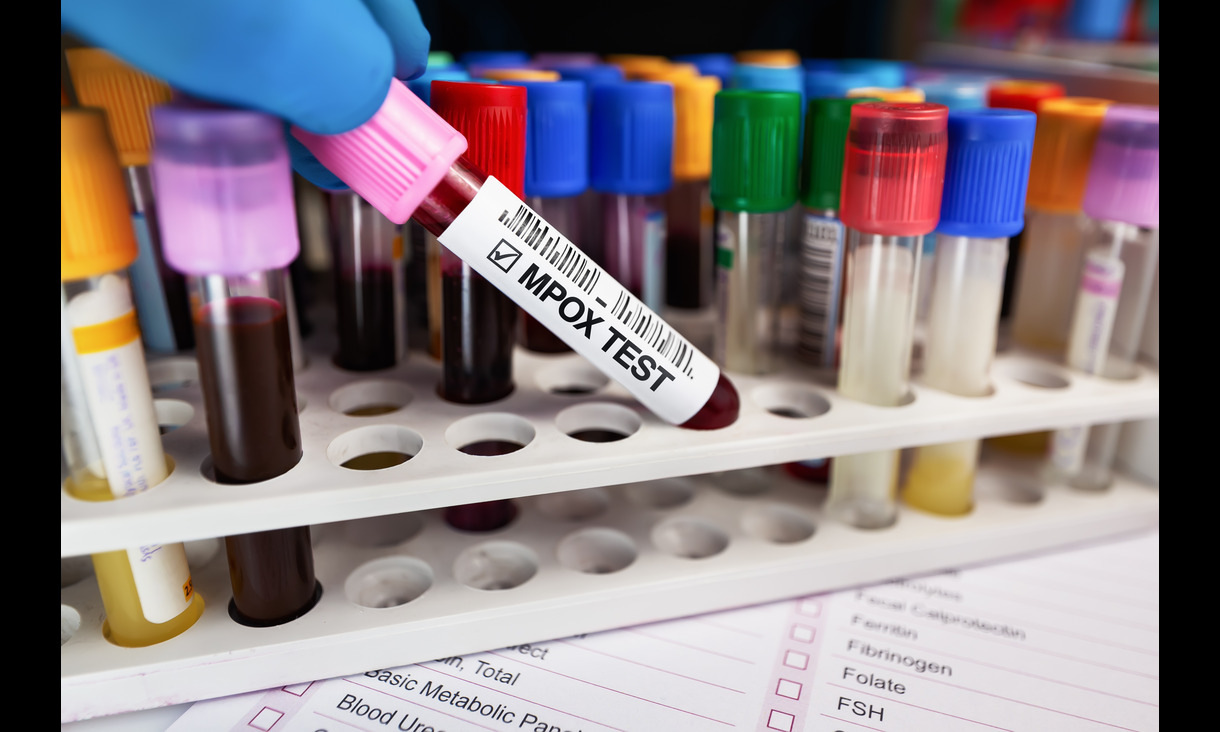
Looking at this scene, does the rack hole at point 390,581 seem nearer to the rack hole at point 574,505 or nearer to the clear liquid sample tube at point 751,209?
the rack hole at point 574,505

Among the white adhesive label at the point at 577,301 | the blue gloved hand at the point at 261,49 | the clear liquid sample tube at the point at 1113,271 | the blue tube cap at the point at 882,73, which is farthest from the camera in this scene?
the blue tube cap at the point at 882,73

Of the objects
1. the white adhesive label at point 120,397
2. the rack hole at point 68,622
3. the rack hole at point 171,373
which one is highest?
the white adhesive label at point 120,397

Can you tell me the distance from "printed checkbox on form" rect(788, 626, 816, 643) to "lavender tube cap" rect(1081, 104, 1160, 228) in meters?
0.30

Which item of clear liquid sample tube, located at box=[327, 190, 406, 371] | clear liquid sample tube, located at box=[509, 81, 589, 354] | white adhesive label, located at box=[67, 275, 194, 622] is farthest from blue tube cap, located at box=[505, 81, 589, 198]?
white adhesive label, located at box=[67, 275, 194, 622]

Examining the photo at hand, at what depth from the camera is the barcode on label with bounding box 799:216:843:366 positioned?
0.50m

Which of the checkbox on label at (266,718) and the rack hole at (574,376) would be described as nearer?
the checkbox on label at (266,718)

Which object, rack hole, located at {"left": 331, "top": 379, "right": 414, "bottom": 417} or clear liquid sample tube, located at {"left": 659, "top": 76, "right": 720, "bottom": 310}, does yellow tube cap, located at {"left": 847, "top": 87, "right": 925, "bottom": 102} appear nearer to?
clear liquid sample tube, located at {"left": 659, "top": 76, "right": 720, "bottom": 310}

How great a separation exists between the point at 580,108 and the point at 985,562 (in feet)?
1.16

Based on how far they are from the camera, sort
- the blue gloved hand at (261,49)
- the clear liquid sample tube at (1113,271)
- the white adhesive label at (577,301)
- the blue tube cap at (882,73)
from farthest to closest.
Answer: the blue tube cap at (882,73) < the clear liquid sample tube at (1113,271) < the white adhesive label at (577,301) < the blue gloved hand at (261,49)

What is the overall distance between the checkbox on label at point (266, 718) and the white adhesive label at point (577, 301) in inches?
8.5

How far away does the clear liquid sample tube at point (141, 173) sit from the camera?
38 cm

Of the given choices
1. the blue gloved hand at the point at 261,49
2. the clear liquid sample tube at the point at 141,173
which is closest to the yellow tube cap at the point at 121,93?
the clear liquid sample tube at the point at 141,173

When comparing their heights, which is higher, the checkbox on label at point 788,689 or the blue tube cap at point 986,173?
the blue tube cap at point 986,173

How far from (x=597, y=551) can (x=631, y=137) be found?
0.79 ft
